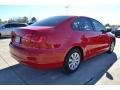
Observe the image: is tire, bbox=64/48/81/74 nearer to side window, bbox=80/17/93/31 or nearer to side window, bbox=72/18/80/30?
side window, bbox=72/18/80/30

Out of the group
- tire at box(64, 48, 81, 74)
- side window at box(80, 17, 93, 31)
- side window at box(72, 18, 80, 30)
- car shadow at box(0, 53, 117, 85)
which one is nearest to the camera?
car shadow at box(0, 53, 117, 85)

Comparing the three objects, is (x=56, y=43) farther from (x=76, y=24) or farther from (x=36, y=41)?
(x=76, y=24)

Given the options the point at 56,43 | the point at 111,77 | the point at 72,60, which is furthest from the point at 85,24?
the point at 111,77

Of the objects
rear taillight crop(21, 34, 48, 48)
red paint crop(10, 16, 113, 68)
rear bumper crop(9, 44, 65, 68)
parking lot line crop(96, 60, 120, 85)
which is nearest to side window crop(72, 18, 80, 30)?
red paint crop(10, 16, 113, 68)

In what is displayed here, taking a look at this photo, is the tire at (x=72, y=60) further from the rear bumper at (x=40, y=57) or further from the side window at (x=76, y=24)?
the side window at (x=76, y=24)

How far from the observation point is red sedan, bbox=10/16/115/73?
3770 mm

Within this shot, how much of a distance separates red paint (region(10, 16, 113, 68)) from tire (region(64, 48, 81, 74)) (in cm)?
16

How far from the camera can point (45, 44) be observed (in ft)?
12.4

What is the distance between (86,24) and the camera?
508cm

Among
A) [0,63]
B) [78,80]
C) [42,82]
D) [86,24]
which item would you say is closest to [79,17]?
[86,24]

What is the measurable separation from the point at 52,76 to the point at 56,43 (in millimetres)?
938

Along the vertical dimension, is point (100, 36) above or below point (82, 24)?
below

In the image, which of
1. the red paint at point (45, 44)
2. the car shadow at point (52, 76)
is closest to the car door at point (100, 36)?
the car shadow at point (52, 76)

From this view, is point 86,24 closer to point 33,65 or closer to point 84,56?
point 84,56
